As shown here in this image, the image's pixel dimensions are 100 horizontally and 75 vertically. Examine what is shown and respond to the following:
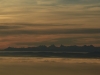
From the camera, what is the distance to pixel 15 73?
30.0 meters

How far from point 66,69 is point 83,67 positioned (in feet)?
5.32

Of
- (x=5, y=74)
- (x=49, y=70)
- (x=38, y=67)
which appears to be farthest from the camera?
(x=38, y=67)

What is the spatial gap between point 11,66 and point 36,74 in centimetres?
586

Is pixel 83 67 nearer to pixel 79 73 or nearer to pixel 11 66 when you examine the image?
pixel 79 73

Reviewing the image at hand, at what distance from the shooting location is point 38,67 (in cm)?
3391

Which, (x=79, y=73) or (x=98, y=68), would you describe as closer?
(x=79, y=73)

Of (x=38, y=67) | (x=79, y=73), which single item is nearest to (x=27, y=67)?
(x=38, y=67)

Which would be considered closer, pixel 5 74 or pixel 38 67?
pixel 5 74

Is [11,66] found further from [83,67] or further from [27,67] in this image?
[83,67]

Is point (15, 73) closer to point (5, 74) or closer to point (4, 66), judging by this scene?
point (5, 74)

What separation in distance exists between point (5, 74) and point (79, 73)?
5733mm

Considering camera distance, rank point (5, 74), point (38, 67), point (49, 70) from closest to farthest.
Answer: point (5, 74)
point (49, 70)
point (38, 67)

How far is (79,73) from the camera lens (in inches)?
1171

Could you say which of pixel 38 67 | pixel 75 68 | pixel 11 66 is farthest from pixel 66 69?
pixel 11 66
